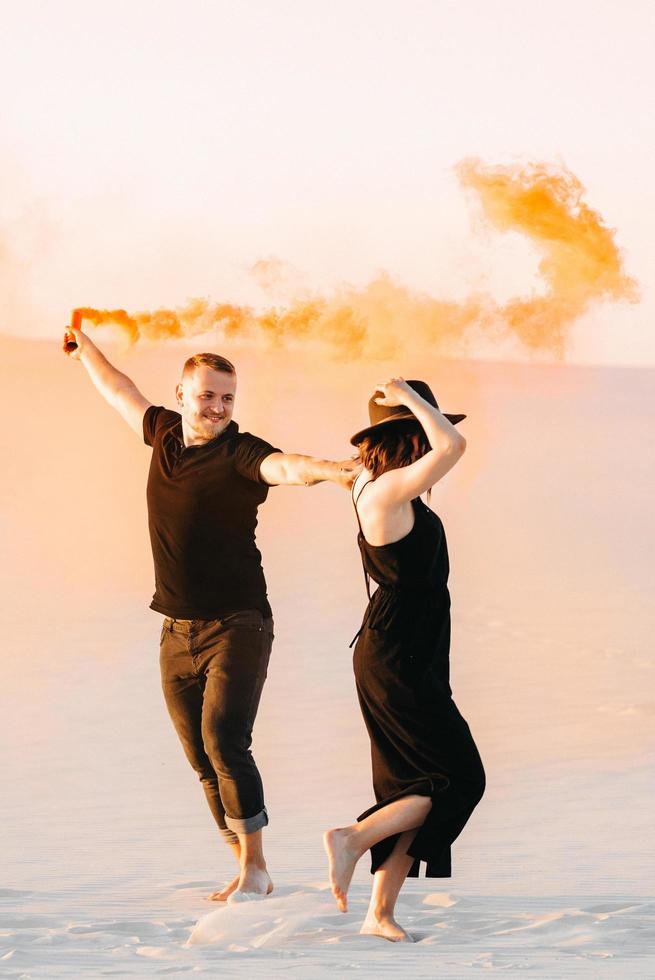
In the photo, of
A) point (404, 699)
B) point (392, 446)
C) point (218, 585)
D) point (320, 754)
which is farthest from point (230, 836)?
point (320, 754)

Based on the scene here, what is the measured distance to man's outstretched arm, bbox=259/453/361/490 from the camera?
610cm

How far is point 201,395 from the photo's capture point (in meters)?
6.58

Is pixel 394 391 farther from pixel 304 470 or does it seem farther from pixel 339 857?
pixel 339 857

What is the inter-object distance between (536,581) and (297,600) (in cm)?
337

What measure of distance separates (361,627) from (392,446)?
69 centimetres

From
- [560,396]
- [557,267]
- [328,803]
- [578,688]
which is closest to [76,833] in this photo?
[328,803]

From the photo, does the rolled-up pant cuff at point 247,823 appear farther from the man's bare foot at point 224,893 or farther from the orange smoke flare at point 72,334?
the orange smoke flare at point 72,334

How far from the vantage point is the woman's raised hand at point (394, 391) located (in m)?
5.78

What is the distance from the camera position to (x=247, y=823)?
6.62 metres

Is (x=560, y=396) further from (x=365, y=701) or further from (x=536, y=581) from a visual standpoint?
(x=365, y=701)

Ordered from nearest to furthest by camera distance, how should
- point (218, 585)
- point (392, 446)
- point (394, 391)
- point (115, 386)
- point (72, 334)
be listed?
point (394, 391)
point (392, 446)
point (218, 585)
point (115, 386)
point (72, 334)

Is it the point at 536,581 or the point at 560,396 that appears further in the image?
the point at 560,396

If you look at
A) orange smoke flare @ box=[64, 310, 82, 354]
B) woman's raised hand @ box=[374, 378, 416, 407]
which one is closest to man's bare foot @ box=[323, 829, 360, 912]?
woman's raised hand @ box=[374, 378, 416, 407]

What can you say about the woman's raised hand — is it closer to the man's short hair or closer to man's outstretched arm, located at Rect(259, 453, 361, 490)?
man's outstretched arm, located at Rect(259, 453, 361, 490)
